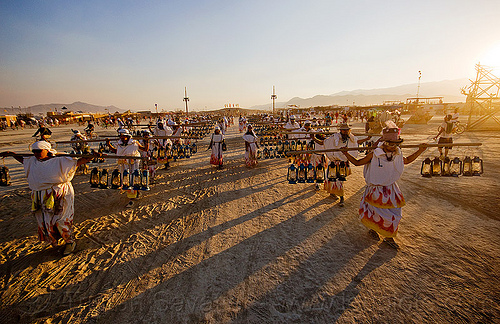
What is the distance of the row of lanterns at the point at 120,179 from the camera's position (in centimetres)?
548

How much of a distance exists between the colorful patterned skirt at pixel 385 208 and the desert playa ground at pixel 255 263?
452mm

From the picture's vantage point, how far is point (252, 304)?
3.43 m

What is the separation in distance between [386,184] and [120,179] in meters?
6.70

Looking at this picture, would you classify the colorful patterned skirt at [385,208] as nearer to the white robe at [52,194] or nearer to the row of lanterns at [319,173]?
the row of lanterns at [319,173]

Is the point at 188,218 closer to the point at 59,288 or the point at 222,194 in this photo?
the point at 222,194

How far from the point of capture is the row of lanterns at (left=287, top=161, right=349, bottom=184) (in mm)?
5531

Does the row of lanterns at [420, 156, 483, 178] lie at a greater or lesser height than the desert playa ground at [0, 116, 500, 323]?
greater

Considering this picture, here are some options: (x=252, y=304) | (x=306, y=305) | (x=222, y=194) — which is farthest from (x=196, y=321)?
(x=222, y=194)

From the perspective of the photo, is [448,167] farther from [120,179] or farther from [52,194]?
[52,194]

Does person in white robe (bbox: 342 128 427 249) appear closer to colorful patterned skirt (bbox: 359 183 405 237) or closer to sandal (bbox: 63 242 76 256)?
colorful patterned skirt (bbox: 359 183 405 237)

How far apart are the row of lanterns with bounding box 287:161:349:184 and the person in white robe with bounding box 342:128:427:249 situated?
2.53ft

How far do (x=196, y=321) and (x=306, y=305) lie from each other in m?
1.78

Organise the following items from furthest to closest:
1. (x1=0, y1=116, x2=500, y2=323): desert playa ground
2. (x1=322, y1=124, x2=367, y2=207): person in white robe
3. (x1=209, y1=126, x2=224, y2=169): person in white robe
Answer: (x1=209, y1=126, x2=224, y2=169): person in white robe < (x1=322, y1=124, x2=367, y2=207): person in white robe < (x1=0, y1=116, x2=500, y2=323): desert playa ground

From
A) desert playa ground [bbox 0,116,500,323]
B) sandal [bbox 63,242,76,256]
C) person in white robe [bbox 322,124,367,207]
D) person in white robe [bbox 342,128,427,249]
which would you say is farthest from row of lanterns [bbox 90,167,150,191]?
person in white robe [bbox 342,128,427,249]
